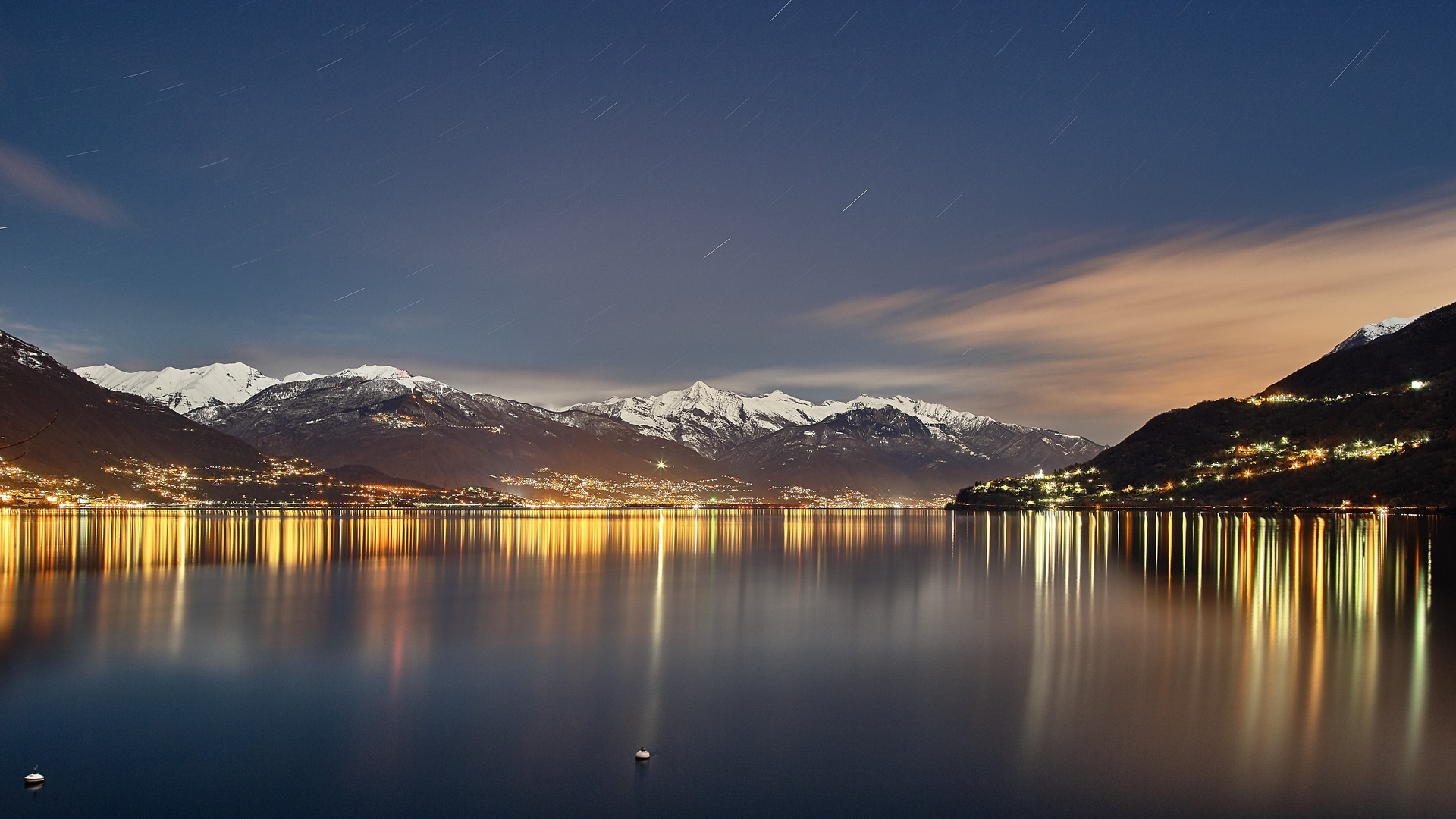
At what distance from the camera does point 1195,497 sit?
571 ft

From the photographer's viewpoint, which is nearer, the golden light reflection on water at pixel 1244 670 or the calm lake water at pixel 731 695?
the calm lake water at pixel 731 695

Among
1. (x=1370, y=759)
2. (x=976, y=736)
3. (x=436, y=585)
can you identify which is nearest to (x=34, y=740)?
(x=976, y=736)

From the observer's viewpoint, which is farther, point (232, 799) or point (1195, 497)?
point (1195, 497)

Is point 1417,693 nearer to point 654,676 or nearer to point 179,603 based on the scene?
point 654,676

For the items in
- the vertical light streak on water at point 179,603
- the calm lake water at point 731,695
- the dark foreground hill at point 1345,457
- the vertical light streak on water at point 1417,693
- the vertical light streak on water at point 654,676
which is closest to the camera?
the calm lake water at point 731,695

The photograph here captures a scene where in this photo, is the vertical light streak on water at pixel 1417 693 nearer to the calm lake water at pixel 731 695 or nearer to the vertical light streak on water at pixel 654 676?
the calm lake water at pixel 731 695

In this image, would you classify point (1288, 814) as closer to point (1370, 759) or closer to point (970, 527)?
point (1370, 759)

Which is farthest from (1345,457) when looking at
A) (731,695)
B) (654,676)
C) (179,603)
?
(179,603)

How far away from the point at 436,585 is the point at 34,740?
3015 centimetres

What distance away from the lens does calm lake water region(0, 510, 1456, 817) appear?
14.8 m

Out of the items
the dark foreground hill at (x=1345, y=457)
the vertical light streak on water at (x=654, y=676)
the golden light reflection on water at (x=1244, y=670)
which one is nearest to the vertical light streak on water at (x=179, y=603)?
the vertical light streak on water at (x=654, y=676)

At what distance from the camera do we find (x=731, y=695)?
22000 mm

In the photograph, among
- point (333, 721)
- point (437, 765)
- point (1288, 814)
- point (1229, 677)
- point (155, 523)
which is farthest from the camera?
point (155, 523)

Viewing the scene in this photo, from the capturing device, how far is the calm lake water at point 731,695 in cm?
1484
